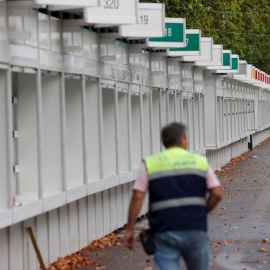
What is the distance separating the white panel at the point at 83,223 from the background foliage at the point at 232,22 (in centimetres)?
1972

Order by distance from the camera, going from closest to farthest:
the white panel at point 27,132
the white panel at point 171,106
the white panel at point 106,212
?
the white panel at point 27,132, the white panel at point 106,212, the white panel at point 171,106

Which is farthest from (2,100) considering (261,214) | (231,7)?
(231,7)

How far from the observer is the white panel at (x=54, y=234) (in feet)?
40.2

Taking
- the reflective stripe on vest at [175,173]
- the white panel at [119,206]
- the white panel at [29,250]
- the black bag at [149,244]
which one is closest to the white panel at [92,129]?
the white panel at [119,206]

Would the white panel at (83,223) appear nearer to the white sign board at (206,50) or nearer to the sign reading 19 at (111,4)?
the sign reading 19 at (111,4)

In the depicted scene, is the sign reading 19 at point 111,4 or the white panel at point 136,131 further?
the white panel at point 136,131

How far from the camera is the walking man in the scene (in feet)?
23.9

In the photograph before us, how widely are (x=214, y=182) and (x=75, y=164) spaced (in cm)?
685

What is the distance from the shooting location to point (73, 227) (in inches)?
530

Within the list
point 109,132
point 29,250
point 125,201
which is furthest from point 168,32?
point 29,250

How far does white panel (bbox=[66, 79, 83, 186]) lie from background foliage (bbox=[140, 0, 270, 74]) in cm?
1942

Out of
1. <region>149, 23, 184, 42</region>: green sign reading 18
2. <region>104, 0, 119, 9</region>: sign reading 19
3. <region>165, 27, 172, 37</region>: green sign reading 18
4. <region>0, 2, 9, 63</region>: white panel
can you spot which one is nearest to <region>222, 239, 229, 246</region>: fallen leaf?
<region>104, 0, 119, 9</region>: sign reading 19

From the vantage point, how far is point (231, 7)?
143 ft

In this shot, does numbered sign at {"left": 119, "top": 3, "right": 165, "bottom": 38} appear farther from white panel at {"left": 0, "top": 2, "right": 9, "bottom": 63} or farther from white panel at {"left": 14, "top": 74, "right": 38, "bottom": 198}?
white panel at {"left": 0, "top": 2, "right": 9, "bottom": 63}
